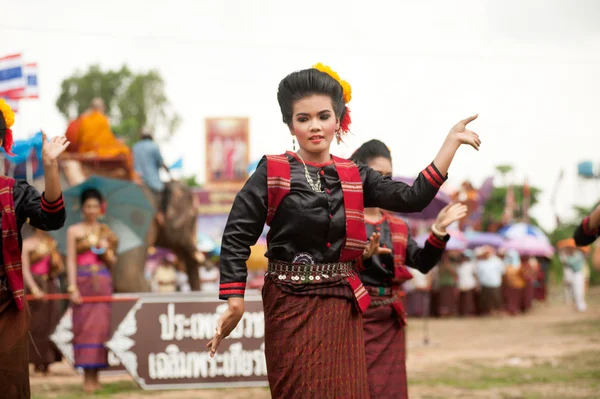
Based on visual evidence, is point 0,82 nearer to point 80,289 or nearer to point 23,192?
point 80,289

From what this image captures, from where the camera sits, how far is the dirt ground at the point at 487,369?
8.25 meters

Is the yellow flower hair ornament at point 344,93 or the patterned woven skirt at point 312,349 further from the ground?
the yellow flower hair ornament at point 344,93

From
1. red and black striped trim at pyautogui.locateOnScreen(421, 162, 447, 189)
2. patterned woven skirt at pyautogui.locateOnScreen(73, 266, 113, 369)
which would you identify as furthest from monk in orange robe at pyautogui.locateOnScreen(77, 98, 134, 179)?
red and black striped trim at pyautogui.locateOnScreen(421, 162, 447, 189)

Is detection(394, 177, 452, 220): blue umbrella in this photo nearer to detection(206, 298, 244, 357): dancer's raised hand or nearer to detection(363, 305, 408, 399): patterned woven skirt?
detection(363, 305, 408, 399): patterned woven skirt

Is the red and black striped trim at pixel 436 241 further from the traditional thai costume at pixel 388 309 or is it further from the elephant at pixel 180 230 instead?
the elephant at pixel 180 230

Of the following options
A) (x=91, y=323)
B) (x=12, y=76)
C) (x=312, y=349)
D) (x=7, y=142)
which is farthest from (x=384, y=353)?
(x=12, y=76)

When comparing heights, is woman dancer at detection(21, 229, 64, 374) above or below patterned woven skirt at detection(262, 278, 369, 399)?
below

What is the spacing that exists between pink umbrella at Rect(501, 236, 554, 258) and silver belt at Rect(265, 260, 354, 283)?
20829mm

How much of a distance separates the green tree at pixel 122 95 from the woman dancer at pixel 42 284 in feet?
137

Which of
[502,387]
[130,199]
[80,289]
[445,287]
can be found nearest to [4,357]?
[80,289]

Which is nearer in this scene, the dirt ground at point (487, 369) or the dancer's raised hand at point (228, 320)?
the dancer's raised hand at point (228, 320)

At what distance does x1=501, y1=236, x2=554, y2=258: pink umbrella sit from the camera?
77.9 feet

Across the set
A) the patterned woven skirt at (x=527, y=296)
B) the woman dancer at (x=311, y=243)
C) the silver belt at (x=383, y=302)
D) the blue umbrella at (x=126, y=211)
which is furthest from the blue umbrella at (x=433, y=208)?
the patterned woven skirt at (x=527, y=296)

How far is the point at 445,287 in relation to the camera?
72.3 feet
